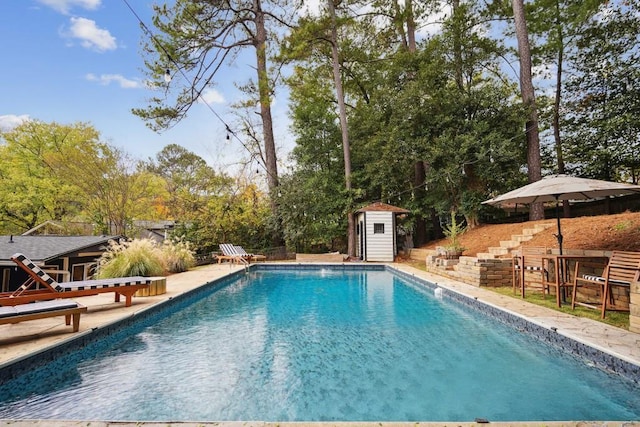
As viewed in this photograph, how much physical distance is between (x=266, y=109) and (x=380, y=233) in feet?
29.8

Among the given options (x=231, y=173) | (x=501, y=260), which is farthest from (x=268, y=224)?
(x=501, y=260)

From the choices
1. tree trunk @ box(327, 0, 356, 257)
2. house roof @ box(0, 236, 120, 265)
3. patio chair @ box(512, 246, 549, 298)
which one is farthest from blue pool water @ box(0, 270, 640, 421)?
tree trunk @ box(327, 0, 356, 257)

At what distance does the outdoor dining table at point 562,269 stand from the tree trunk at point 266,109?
39.4 feet

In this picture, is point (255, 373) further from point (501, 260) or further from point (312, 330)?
point (501, 260)

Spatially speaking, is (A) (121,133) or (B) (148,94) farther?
(A) (121,133)

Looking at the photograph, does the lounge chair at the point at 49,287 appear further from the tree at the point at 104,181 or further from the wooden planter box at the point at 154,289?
the tree at the point at 104,181

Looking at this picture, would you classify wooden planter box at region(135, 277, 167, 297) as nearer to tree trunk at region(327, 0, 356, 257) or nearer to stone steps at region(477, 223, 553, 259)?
stone steps at region(477, 223, 553, 259)

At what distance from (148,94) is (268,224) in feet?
26.7

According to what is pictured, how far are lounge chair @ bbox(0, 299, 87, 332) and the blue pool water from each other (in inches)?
20.3

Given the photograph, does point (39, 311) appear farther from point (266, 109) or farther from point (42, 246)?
point (266, 109)

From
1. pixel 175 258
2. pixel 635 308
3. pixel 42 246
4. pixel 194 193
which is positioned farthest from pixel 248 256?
pixel 635 308

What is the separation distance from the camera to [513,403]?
8.63 ft

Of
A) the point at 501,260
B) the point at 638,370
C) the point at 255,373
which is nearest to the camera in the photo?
the point at 638,370

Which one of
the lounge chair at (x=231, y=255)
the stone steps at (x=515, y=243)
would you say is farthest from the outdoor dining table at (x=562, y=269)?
the lounge chair at (x=231, y=255)
